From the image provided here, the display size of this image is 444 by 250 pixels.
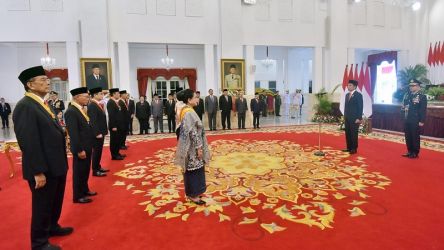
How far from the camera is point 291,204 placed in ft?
10.8

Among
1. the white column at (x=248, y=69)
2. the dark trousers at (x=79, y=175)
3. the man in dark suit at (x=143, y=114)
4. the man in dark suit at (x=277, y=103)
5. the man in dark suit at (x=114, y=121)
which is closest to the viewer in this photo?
the dark trousers at (x=79, y=175)

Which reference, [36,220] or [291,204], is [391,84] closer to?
[291,204]

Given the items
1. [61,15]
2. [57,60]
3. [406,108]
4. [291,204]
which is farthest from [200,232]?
[57,60]

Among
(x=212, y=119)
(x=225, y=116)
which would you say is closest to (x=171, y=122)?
(x=212, y=119)

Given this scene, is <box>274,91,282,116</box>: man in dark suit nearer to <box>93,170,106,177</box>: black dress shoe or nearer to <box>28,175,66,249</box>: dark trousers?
<box>93,170,106,177</box>: black dress shoe

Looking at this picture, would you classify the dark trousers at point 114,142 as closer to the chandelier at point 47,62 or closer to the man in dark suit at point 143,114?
the man in dark suit at point 143,114

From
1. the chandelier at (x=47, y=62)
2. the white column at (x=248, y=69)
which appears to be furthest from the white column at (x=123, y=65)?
the white column at (x=248, y=69)

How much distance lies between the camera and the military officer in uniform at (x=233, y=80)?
1153cm

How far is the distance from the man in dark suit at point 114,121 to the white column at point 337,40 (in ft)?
32.8

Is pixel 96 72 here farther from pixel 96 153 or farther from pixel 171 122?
pixel 96 153

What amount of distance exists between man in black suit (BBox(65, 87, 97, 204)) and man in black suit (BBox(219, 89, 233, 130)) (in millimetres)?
6981

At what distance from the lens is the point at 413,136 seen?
5.41 metres

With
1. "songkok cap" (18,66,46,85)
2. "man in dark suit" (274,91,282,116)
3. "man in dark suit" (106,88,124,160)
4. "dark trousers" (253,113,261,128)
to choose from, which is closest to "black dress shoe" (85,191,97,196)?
"songkok cap" (18,66,46,85)

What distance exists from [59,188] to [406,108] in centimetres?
577
